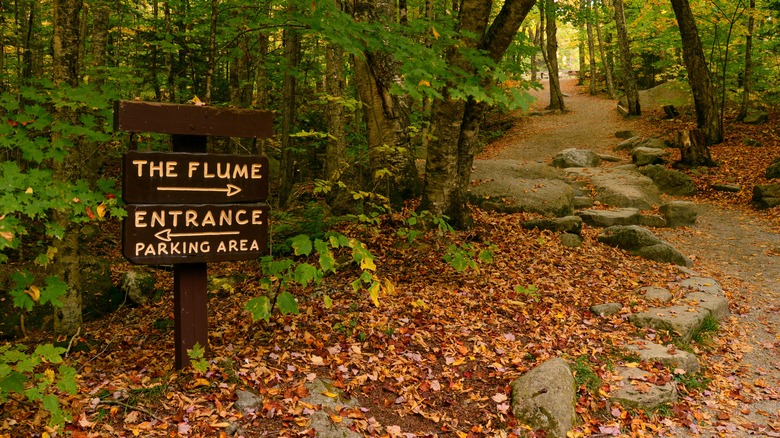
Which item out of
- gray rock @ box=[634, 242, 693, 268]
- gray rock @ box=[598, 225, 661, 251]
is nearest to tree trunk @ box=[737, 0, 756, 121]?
gray rock @ box=[598, 225, 661, 251]

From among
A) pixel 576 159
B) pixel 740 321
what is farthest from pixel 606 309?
pixel 576 159

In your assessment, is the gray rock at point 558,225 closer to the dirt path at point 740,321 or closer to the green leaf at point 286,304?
the dirt path at point 740,321

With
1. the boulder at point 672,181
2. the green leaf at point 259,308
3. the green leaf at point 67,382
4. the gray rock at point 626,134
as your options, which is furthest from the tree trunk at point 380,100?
the gray rock at point 626,134

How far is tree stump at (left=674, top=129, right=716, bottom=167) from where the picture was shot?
14875mm

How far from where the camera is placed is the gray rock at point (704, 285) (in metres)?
7.66

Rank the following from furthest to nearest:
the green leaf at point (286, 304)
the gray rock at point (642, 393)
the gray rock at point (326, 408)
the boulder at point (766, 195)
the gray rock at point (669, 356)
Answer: the boulder at point (766, 195)
the gray rock at point (669, 356)
the gray rock at point (642, 393)
the green leaf at point (286, 304)
the gray rock at point (326, 408)

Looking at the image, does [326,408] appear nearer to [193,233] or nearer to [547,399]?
[193,233]

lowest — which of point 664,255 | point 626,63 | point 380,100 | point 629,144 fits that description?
point 664,255

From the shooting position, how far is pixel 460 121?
7.91m

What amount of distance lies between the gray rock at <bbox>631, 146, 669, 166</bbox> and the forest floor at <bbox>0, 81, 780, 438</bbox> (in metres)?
6.38

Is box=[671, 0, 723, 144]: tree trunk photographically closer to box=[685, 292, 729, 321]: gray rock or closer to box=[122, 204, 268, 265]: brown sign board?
box=[685, 292, 729, 321]: gray rock

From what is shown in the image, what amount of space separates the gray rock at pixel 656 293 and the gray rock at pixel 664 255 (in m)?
1.58

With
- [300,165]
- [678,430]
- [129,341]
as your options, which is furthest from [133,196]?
[300,165]

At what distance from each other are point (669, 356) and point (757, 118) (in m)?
15.8
